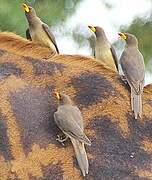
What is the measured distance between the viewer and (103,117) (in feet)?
9.62

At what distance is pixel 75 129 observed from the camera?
2.73 meters

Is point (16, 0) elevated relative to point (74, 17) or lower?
elevated

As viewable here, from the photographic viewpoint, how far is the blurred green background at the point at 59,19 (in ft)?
19.5

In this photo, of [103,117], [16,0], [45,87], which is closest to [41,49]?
[45,87]

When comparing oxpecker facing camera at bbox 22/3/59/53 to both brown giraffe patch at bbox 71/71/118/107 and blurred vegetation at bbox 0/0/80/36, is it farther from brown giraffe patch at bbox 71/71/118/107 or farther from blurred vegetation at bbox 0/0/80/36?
blurred vegetation at bbox 0/0/80/36

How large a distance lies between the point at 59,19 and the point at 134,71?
4078 millimetres

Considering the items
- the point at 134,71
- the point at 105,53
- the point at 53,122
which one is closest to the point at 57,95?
the point at 53,122

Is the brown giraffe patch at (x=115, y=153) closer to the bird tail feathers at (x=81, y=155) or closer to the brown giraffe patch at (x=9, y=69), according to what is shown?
the bird tail feathers at (x=81, y=155)

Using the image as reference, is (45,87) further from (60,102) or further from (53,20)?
(53,20)

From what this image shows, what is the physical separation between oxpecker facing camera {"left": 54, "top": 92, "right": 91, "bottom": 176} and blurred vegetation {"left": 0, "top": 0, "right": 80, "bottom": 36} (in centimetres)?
312

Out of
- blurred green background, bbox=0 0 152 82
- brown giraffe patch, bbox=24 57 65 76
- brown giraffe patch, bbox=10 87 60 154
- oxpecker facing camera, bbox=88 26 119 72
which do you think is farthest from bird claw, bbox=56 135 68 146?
blurred green background, bbox=0 0 152 82

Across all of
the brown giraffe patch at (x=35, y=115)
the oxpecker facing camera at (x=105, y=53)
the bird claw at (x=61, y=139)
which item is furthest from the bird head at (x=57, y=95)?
the oxpecker facing camera at (x=105, y=53)

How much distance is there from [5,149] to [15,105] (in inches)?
7.8

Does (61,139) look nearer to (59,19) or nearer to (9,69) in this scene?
(9,69)
